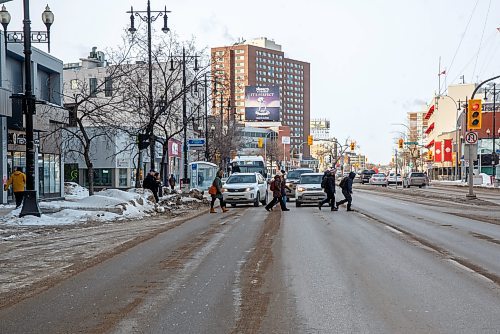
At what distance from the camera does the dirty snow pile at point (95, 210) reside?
69.5 feet

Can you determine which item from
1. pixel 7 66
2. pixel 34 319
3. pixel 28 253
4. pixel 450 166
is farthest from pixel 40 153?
pixel 450 166

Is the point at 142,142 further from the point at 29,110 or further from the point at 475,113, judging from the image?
the point at 475,113

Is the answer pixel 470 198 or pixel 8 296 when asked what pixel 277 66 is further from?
pixel 8 296

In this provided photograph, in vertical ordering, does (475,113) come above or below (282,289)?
above

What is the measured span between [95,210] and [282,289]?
16734mm

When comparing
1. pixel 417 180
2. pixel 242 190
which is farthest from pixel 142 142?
pixel 417 180

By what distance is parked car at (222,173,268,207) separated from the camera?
1246 inches

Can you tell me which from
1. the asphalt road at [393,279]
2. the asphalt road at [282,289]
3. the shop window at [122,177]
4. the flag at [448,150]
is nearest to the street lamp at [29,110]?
the asphalt road at [282,289]

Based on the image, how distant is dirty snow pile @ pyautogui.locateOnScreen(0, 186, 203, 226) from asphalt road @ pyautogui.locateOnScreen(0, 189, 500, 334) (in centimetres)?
708

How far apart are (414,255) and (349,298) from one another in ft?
15.1

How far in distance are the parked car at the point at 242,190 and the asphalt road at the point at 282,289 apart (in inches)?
615

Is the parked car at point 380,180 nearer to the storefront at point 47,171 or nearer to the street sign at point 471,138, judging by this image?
the street sign at point 471,138

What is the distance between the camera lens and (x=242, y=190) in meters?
31.7

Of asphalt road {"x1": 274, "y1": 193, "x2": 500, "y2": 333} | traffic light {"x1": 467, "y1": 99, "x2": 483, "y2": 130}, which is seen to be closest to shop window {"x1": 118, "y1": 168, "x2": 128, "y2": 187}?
traffic light {"x1": 467, "y1": 99, "x2": 483, "y2": 130}
